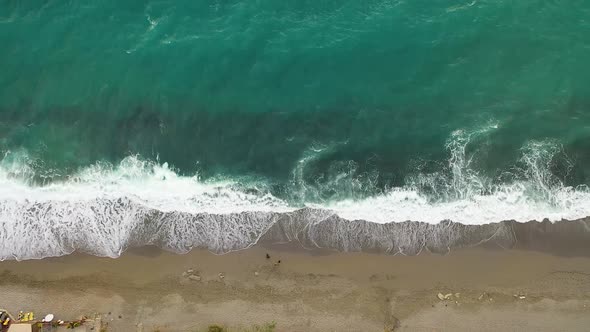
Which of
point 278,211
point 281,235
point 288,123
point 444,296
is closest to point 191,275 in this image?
point 281,235

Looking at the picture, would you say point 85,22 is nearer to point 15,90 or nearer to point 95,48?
point 95,48

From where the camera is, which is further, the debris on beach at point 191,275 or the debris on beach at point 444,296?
the debris on beach at point 191,275

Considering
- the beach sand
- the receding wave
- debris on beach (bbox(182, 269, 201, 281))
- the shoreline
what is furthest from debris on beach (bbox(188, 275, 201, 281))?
the receding wave

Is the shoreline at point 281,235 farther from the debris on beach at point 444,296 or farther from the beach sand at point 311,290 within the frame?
the debris on beach at point 444,296

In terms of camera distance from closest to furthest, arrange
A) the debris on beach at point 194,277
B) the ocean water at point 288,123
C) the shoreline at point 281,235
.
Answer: the debris on beach at point 194,277
the shoreline at point 281,235
the ocean water at point 288,123

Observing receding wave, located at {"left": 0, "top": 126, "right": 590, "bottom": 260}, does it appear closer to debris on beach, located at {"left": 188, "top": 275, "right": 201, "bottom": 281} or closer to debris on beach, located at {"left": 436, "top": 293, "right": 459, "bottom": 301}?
debris on beach, located at {"left": 188, "top": 275, "right": 201, "bottom": 281}

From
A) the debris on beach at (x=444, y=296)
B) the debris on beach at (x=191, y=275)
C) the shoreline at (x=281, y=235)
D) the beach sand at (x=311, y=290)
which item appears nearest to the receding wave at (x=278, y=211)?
the shoreline at (x=281, y=235)
